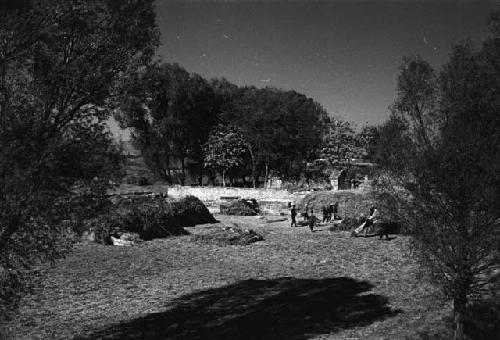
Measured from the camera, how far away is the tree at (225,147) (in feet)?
215

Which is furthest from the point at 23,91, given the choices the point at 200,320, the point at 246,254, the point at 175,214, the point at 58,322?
the point at 175,214

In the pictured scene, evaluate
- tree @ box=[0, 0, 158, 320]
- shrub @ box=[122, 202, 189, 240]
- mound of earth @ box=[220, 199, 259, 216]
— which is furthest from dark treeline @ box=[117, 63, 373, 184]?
tree @ box=[0, 0, 158, 320]

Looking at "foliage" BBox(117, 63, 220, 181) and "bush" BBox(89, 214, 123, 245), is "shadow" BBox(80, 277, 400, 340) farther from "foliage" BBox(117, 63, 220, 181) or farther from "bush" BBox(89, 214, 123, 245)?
"foliage" BBox(117, 63, 220, 181)

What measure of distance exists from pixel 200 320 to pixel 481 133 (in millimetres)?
10502

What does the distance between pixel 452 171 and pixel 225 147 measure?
57.3 metres

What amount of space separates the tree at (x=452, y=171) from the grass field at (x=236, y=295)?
1333mm

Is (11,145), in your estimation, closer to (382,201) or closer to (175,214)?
(382,201)

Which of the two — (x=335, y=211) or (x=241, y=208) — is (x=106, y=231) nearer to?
(x=241, y=208)

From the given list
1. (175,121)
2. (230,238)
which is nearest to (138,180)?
(175,121)

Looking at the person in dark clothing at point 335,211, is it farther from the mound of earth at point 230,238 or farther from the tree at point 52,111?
the tree at point 52,111

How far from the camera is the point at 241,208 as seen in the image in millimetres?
43188

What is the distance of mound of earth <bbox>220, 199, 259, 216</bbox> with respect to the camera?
4261 cm

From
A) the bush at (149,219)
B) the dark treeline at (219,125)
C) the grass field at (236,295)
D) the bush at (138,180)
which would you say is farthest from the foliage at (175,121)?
the grass field at (236,295)

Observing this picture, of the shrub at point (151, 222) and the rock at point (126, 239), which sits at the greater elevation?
the shrub at point (151, 222)
